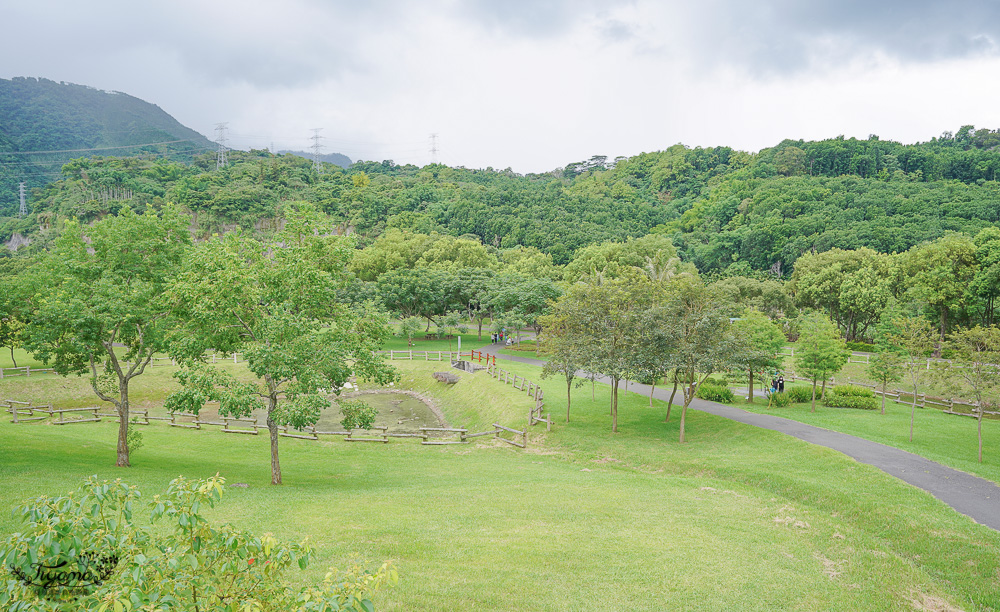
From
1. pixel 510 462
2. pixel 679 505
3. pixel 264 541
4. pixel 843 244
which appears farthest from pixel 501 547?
pixel 843 244

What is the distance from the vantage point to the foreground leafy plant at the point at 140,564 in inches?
130

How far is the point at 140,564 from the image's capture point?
3.36 metres

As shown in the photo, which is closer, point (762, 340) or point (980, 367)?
point (980, 367)

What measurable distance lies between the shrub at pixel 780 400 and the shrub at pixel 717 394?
2.23 m

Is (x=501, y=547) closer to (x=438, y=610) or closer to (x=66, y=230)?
(x=438, y=610)

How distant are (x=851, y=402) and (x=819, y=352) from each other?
5426 millimetres

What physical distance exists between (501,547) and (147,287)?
47.9 ft

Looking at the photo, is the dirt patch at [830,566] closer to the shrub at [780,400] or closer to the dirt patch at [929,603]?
the dirt patch at [929,603]

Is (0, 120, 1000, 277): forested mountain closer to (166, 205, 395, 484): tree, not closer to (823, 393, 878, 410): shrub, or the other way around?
(823, 393, 878, 410): shrub

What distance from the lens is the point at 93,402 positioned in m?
36.4

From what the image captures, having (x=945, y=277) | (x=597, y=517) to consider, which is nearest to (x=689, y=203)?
(x=945, y=277)

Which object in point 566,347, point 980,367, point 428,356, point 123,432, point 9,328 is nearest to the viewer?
point 123,432

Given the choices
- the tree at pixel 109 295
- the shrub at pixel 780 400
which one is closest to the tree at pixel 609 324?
the shrub at pixel 780 400

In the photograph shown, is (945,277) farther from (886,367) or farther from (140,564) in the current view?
(140,564)
